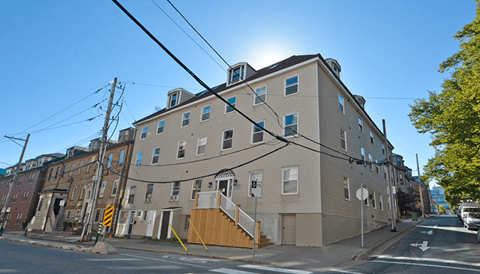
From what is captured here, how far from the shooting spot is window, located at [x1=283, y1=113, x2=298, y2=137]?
55.1 feet

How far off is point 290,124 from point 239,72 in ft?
25.5

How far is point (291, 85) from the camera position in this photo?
59.1 ft

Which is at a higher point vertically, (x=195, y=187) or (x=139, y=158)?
(x=139, y=158)

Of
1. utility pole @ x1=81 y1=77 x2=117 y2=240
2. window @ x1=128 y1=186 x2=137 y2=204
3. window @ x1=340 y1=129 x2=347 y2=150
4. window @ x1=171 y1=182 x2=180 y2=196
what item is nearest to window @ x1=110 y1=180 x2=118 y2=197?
window @ x1=128 y1=186 x2=137 y2=204

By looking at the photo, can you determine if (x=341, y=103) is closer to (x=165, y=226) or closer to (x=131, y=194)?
(x=165, y=226)

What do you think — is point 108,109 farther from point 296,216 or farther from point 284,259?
point 284,259

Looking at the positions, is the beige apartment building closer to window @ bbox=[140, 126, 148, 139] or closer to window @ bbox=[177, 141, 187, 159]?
window @ bbox=[177, 141, 187, 159]

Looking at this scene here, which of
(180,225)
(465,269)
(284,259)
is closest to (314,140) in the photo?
(284,259)

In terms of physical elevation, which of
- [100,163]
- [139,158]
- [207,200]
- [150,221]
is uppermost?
[139,158]

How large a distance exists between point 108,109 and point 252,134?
38.0 ft

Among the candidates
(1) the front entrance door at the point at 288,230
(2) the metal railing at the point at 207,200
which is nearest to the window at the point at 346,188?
(1) the front entrance door at the point at 288,230

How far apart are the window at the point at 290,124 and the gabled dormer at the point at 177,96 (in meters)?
13.5

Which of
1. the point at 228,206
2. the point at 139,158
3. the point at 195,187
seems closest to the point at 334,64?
the point at 228,206

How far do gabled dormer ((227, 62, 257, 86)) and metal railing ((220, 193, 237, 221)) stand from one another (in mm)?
10203
